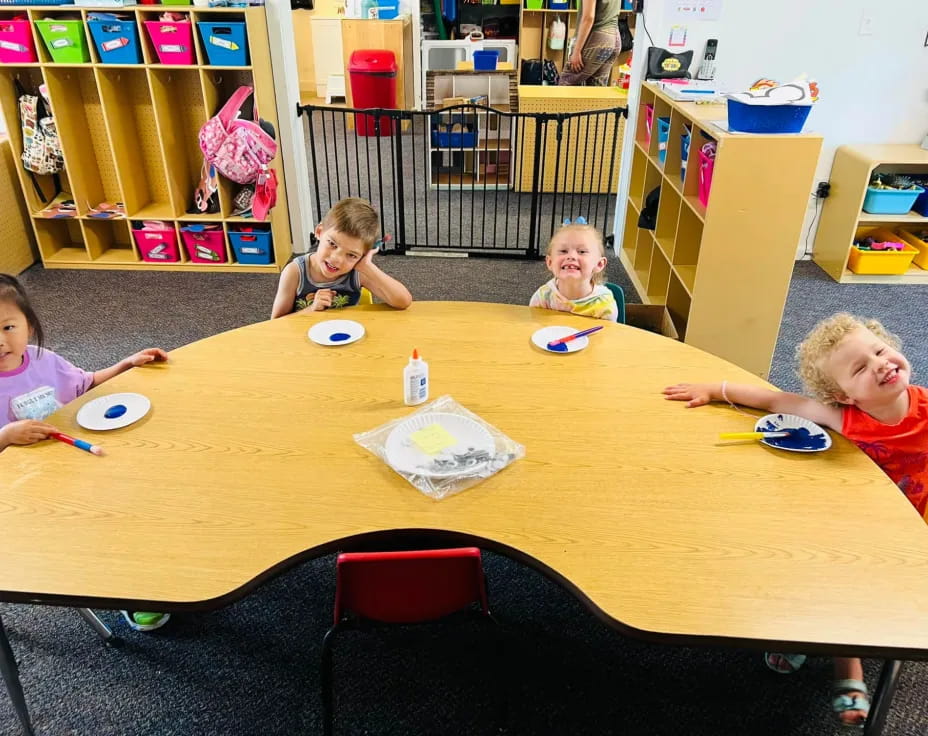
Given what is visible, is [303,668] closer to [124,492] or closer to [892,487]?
[124,492]

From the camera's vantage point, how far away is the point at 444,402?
165 cm

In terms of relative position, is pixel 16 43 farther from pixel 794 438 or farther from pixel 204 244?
pixel 794 438

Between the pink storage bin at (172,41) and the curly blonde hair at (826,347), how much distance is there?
130 inches

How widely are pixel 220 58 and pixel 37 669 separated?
294cm

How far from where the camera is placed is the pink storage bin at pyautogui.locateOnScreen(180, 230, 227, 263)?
13.1 ft

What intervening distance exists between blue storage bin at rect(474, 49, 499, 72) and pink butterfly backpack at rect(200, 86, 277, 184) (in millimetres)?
2622

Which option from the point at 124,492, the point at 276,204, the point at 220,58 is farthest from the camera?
the point at 276,204

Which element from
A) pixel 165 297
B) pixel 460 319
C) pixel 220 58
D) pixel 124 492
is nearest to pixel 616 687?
pixel 460 319

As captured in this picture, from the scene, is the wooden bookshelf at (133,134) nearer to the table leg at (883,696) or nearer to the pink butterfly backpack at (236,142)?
the pink butterfly backpack at (236,142)

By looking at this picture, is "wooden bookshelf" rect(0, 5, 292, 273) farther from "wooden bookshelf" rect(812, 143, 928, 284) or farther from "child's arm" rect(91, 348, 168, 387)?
"wooden bookshelf" rect(812, 143, 928, 284)

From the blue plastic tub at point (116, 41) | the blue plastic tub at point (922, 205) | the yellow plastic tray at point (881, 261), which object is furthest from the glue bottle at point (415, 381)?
the blue plastic tub at point (922, 205)

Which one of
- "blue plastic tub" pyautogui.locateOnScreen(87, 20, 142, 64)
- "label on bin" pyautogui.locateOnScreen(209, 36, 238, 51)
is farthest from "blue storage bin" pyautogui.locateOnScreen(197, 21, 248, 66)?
"blue plastic tub" pyautogui.locateOnScreen(87, 20, 142, 64)

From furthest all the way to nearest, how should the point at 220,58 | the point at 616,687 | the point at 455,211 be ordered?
the point at 455,211 → the point at 220,58 → the point at 616,687

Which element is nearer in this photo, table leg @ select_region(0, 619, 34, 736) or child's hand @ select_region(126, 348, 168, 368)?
table leg @ select_region(0, 619, 34, 736)
